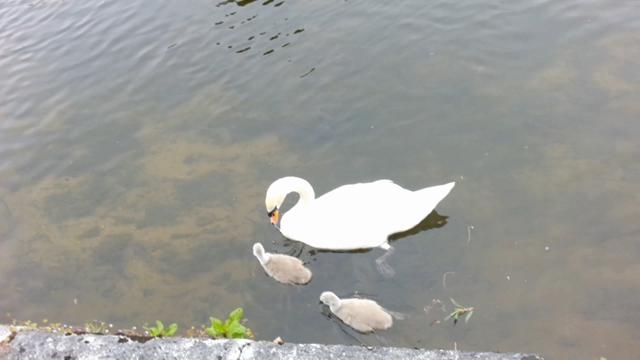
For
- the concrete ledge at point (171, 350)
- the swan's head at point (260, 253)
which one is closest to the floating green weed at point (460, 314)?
the swan's head at point (260, 253)

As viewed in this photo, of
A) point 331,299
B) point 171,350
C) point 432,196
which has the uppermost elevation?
point 171,350

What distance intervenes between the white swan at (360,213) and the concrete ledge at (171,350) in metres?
2.71

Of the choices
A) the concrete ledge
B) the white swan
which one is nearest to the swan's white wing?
the white swan

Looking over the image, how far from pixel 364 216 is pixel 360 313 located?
1.09m

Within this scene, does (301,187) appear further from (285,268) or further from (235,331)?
(235,331)

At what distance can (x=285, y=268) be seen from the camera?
5844 mm

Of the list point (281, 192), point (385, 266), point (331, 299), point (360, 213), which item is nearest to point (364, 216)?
point (360, 213)

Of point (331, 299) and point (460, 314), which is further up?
point (331, 299)

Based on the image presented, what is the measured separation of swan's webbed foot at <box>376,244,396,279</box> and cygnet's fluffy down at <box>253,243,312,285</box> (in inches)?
27.5

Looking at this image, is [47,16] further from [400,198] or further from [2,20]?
[400,198]

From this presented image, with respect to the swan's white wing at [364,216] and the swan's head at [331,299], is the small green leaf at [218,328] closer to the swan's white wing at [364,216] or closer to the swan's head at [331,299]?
the swan's head at [331,299]

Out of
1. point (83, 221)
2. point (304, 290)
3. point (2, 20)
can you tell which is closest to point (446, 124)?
point (304, 290)

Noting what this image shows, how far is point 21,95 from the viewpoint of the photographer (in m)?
9.63

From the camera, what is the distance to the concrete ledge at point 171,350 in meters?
3.28
